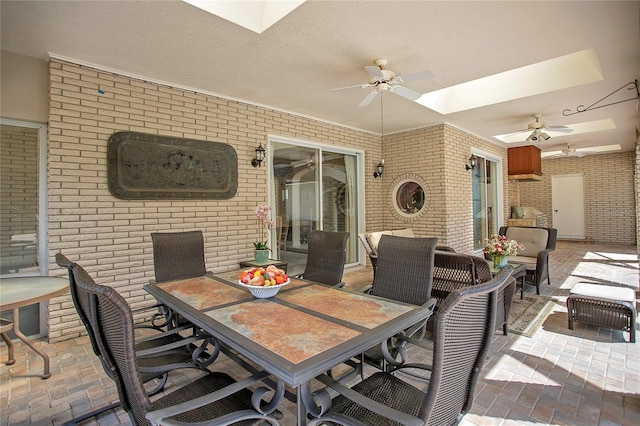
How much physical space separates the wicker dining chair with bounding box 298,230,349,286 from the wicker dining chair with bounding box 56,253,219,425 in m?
1.29

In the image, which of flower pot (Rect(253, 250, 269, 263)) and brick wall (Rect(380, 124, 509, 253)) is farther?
brick wall (Rect(380, 124, 509, 253))

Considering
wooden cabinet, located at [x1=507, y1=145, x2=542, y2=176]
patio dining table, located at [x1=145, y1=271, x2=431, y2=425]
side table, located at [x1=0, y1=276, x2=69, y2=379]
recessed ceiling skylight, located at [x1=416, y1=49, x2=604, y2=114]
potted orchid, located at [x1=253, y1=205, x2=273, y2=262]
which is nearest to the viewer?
patio dining table, located at [x1=145, y1=271, x2=431, y2=425]

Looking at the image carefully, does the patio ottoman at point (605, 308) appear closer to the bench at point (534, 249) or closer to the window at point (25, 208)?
the bench at point (534, 249)

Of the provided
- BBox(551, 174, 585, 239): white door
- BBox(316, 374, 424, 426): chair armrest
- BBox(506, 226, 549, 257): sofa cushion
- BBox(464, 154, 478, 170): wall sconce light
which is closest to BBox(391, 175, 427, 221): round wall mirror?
BBox(464, 154, 478, 170): wall sconce light

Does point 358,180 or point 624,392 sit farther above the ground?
point 358,180

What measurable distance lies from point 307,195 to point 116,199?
9.67 ft

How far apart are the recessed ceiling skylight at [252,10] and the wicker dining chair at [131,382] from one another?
7.05 ft

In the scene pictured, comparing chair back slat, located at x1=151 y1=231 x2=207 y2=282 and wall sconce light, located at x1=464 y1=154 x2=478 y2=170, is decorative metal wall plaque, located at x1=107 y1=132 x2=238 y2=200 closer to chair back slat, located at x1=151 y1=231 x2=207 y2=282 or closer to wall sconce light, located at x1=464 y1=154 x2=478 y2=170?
chair back slat, located at x1=151 y1=231 x2=207 y2=282

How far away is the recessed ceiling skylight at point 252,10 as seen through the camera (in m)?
2.50

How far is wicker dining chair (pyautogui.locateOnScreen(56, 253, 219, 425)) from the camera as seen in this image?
1574 millimetres

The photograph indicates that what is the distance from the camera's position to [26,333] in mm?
3299

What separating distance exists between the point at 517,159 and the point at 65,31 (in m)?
8.48

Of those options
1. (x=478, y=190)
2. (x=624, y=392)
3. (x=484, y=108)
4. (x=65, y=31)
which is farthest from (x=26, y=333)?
(x=478, y=190)

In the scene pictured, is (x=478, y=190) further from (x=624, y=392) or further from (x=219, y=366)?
(x=219, y=366)
